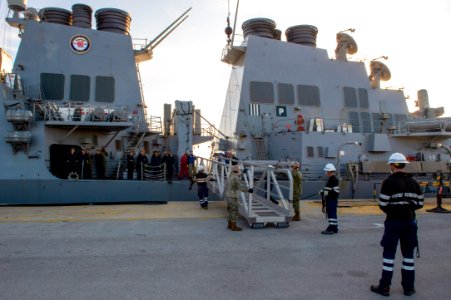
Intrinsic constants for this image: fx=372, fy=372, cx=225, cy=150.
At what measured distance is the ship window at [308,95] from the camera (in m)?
15.6

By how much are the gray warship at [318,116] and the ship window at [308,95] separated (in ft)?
0.14

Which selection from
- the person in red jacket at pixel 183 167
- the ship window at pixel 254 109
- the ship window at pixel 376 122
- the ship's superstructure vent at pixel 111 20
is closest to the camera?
the person in red jacket at pixel 183 167

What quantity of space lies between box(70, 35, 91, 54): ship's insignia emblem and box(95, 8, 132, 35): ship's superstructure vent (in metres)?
1.29

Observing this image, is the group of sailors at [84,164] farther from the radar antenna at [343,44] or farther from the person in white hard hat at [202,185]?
the radar antenna at [343,44]

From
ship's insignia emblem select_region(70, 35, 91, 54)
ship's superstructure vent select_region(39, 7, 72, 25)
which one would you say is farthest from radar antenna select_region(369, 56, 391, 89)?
ship's superstructure vent select_region(39, 7, 72, 25)

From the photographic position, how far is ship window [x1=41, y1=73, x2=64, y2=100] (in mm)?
12750

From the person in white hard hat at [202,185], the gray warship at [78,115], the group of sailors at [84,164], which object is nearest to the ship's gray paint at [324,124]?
the gray warship at [78,115]

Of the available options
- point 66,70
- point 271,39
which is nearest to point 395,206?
point 66,70

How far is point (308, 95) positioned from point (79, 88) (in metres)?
9.01

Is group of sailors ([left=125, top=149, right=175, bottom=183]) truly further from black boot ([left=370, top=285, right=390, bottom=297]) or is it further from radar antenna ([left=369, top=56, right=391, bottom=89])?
radar antenna ([left=369, top=56, right=391, bottom=89])

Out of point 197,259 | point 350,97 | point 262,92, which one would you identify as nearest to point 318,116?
point 350,97

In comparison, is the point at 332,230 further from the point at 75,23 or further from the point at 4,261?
the point at 75,23

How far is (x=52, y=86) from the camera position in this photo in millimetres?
12867

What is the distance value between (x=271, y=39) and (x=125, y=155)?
8023 mm
